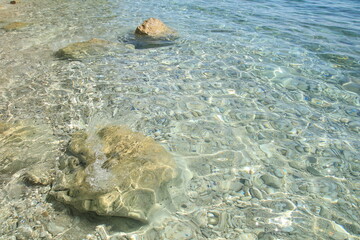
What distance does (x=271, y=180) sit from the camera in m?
3.12

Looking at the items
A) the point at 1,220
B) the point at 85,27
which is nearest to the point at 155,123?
the point at 1,220

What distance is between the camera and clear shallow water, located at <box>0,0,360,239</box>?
268 centimetres

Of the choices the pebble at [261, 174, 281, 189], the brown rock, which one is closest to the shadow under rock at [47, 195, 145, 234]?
the pebble at [261, 174, 281, 189]

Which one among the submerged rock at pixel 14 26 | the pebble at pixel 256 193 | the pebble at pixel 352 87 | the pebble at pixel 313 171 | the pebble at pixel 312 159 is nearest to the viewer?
the pebble at pixel 256 193

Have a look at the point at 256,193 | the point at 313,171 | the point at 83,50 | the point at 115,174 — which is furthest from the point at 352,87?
the point at 83,50

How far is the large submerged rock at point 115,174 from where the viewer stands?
2.62m

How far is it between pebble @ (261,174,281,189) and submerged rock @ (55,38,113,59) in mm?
4888

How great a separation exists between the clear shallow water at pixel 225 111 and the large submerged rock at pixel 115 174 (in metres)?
0.17

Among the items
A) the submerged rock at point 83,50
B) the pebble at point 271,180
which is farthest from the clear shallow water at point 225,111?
the submerged rock at point 83,50

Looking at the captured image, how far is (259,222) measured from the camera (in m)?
2.62

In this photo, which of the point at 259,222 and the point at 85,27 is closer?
the point at 259,222

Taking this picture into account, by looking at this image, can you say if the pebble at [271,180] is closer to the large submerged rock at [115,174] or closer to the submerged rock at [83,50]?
the large submerged rock at [115,174]

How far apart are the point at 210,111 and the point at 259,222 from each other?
209 centimetres

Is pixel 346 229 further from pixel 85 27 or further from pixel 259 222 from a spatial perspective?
pixel 85 27
